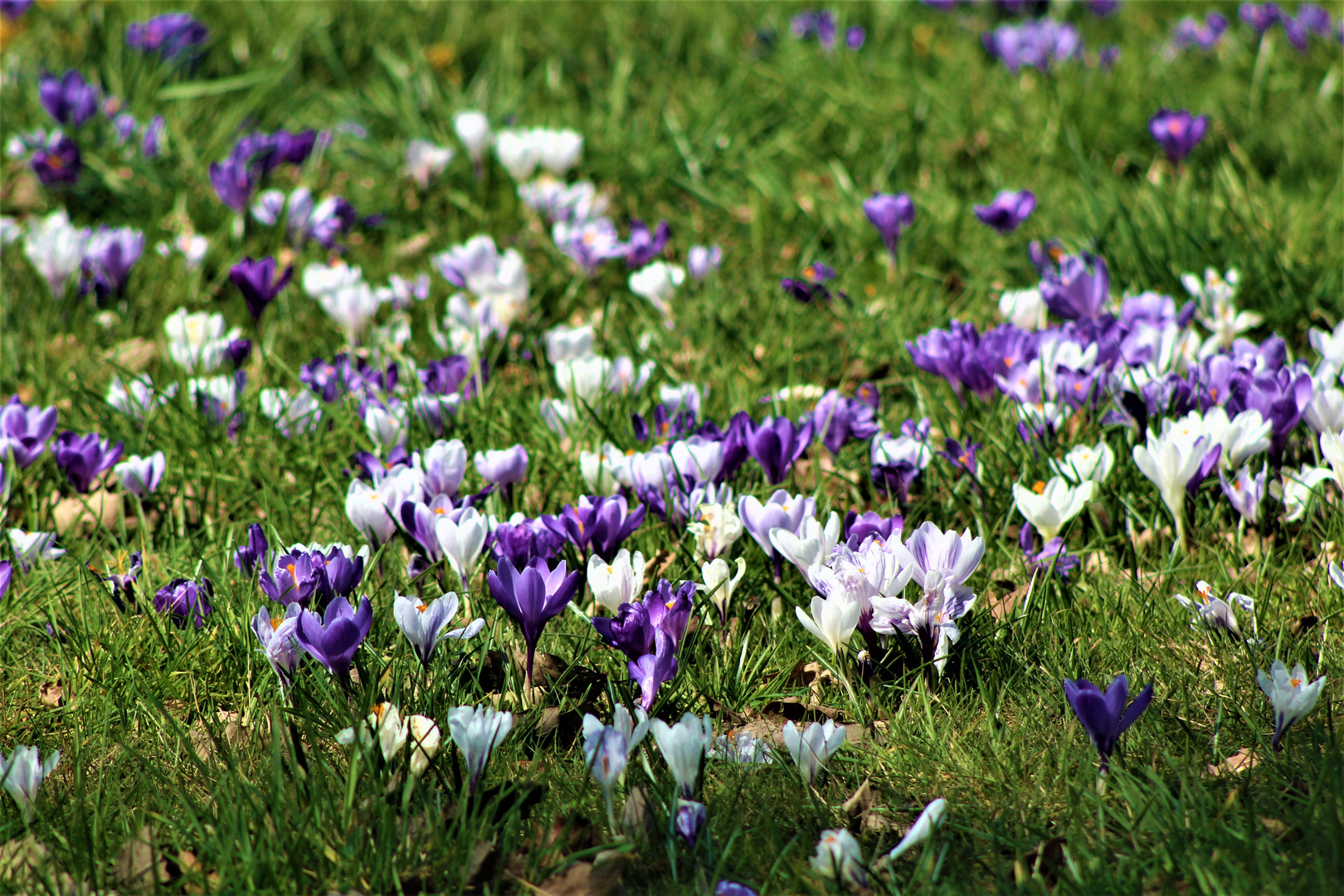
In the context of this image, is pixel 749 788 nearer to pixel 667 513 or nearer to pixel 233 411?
pixel 667 513

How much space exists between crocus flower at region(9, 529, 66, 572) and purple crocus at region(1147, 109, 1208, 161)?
4.01 metres

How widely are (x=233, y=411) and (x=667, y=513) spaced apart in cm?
130

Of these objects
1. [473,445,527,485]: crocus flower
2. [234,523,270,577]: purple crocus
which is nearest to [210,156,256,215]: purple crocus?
[473,445,527,485]: crocus flower

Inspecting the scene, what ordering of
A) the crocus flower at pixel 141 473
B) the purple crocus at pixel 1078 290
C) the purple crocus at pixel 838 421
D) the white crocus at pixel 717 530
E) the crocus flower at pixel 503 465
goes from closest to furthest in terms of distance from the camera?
1. the white crocus at pixel 717 530
2. the crocus flower at pixel 503 465
3. the crocus flower at pixel 141 473
4. the purple crocus at pixel 838 421
5. the purple crocus at pixel 1078 290

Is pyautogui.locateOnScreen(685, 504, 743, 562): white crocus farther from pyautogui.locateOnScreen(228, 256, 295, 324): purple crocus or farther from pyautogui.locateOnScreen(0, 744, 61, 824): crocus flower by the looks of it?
pyautogui.locateOnScreen(228, 256, 295, 324): purple crocus

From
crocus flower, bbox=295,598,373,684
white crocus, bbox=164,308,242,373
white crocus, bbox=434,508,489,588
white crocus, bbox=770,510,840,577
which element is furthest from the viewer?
white crocus, bbox=164,308,242,373

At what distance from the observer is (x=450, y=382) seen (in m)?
3.35

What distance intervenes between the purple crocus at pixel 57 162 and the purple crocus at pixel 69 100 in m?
0.21

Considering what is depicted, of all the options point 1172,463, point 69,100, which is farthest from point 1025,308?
point 69,100

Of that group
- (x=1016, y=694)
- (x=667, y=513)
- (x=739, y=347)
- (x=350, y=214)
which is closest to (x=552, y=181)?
(x=350, y=214)

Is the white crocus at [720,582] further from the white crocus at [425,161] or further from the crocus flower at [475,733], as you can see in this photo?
the white crocus at [425,161]

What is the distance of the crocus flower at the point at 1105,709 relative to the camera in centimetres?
187

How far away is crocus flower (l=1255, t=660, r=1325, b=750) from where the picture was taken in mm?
1929

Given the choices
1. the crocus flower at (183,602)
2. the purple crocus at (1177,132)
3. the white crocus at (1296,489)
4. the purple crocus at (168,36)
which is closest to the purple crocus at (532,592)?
the crocus flower at (183,602)
